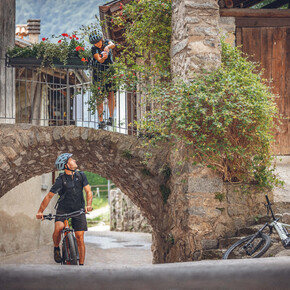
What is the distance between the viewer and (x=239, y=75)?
565 cm

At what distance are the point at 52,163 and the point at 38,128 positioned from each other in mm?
1191

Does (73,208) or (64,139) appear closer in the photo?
(73,208)

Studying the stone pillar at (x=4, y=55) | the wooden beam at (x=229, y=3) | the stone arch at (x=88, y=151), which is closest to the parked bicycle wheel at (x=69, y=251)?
the stone arch at (x=88, y=151)

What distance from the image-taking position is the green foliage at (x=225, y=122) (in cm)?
530

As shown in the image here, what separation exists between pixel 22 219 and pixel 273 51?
271 inches

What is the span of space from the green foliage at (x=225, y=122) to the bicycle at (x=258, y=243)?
0.93 metres

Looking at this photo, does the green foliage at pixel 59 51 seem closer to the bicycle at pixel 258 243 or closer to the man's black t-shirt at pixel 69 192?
the man's black t-shirt at pixel 69 192

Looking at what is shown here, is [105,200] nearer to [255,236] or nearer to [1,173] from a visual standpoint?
[1,173]

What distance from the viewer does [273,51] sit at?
337 inches

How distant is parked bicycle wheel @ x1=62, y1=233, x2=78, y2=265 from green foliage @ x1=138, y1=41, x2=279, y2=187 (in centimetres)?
173

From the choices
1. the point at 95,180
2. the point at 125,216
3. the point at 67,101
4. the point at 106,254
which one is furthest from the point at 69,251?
the point at 95,180

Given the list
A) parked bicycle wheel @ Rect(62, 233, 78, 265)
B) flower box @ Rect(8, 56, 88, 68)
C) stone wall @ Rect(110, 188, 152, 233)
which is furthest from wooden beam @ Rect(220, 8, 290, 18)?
stone wall @ Rect(110, 188, 152, 233)

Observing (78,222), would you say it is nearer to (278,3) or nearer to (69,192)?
(69,192)

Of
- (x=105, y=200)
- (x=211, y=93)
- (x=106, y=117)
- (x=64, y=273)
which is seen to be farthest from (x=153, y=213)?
(x=105, y=200)
